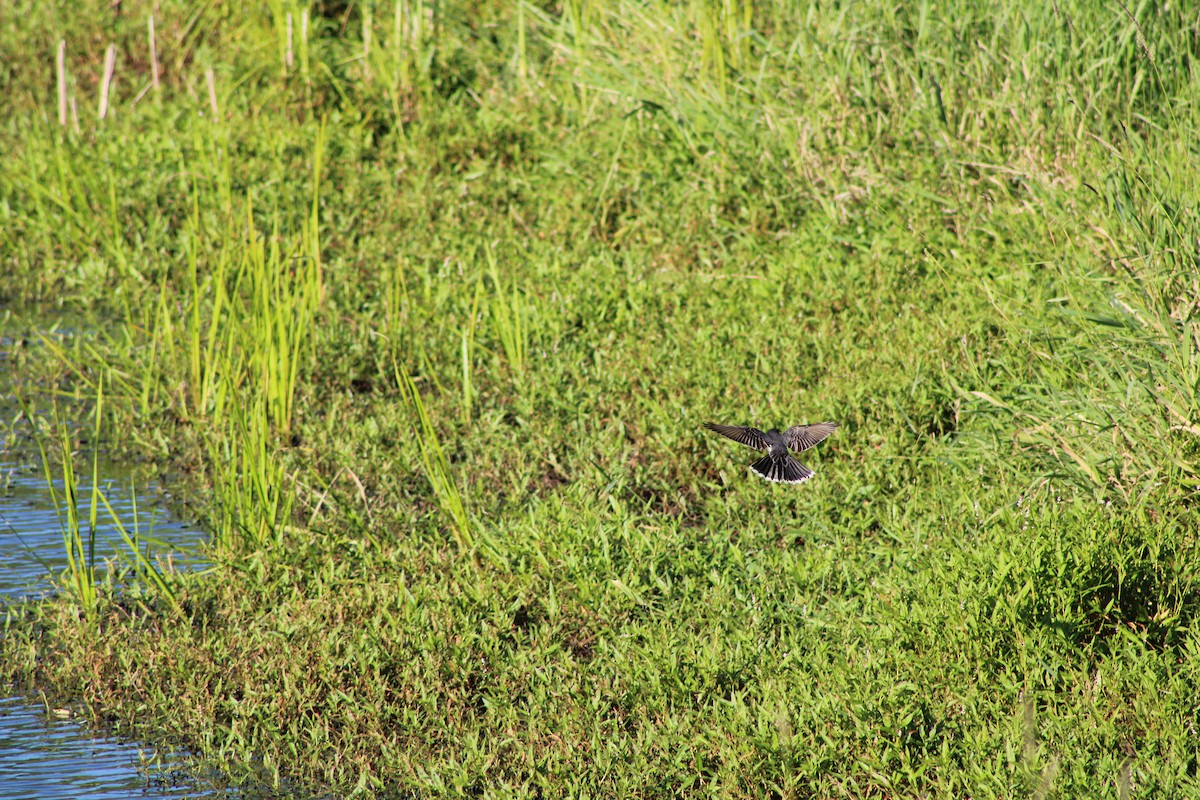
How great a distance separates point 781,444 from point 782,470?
0.13 metres

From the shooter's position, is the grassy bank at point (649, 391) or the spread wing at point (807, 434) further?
the spread wing at point (807, 434)

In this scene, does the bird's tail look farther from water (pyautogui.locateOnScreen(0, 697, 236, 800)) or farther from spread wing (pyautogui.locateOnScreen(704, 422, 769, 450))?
water (pyautogui.locateOnScreen(0, 697, 236, 800))

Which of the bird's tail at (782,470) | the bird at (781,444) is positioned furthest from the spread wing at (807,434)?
the bird's tail at (782,470)

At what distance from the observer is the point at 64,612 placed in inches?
157

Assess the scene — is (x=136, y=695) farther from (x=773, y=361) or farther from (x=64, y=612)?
(x=773, y=361)

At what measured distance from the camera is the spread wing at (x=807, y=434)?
444 centimetres

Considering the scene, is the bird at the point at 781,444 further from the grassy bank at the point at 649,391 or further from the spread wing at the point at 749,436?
the grassy bank at the point at 649,391

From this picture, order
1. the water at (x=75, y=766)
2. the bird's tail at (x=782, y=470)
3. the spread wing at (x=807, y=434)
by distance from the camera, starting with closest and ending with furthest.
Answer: the water at (x=75, y=766) < the bird's tail at (x=782, y=470) < the spread wing at (x=807, y=434)

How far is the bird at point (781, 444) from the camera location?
4207 millimetres

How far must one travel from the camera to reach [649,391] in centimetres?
520

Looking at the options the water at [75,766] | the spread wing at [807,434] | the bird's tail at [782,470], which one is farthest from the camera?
the spread wing at [807,434]

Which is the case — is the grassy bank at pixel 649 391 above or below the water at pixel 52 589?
above

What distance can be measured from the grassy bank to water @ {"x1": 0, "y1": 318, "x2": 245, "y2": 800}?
4.4 inches

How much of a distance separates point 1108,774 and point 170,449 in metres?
3.62
